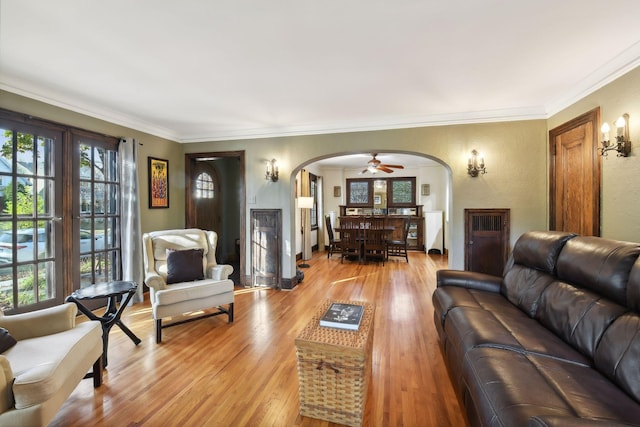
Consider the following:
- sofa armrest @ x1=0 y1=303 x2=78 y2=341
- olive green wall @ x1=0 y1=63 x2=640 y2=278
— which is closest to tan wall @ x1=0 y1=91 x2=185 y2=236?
olive green wall @ x1=0 y1=63 x2=640 y2=278

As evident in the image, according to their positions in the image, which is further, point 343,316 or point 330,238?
point 330,238

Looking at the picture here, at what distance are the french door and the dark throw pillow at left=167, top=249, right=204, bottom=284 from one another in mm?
1154

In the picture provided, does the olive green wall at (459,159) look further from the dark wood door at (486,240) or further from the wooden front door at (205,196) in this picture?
the wooden front door at (205,196)

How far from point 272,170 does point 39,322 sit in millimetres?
3134

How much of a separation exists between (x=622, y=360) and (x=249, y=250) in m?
4.19

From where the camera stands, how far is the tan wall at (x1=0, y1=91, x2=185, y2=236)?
2.85m

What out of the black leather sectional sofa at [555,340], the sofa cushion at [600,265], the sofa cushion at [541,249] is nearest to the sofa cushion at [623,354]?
the black leather sectional sofa at [555,340]

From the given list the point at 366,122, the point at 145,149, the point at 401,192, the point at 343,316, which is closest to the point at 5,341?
the point at 343,316

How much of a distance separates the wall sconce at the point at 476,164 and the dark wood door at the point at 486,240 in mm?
509

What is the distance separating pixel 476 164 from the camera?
3697 millimetres

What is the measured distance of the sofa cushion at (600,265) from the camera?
1.55 metres

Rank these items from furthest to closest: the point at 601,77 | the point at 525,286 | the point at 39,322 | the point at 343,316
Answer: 1. the point at 601,77
2. the point at 525,286
3. the point at 343,316
4. the point at 39,322

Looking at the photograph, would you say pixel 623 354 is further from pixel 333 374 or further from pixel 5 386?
pixel 5 386

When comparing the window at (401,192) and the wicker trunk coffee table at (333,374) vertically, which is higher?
the window at (401,192)
